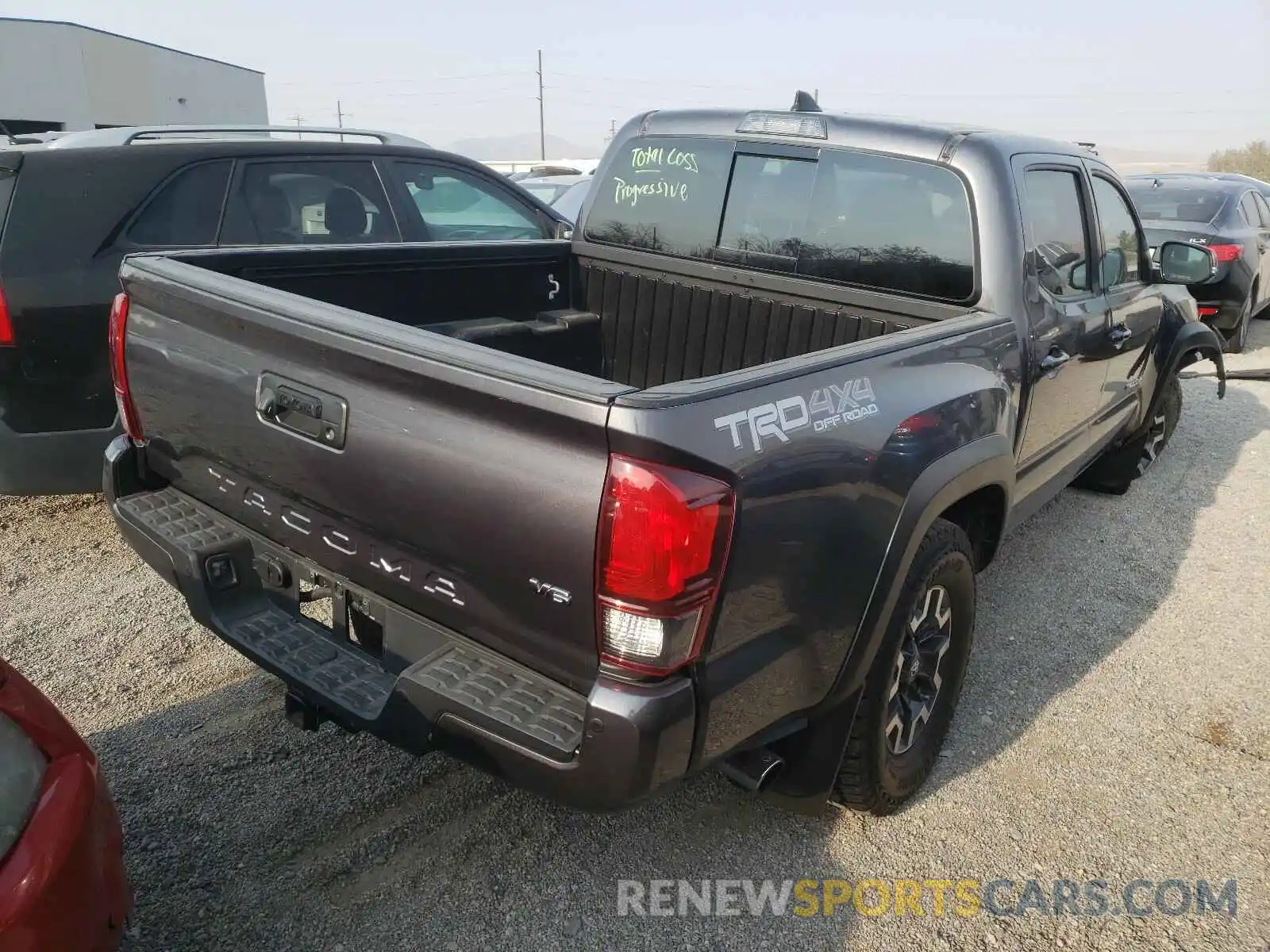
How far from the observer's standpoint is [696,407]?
5.61 ft

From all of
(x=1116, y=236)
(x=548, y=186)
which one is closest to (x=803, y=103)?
(x=1116, y=236)

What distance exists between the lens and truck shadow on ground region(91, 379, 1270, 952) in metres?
2.23

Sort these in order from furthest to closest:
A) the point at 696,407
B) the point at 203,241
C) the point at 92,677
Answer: the point at 203,241 → the point at 92,677 → the point at 696,407

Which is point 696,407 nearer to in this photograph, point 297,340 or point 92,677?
point 297,340

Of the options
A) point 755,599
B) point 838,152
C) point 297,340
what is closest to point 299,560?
point 297,340

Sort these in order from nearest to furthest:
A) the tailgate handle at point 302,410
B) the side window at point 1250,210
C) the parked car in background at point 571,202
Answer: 1. the tailgate handle at point 302,410
2. the parked car in background at point 571,202
3. the side window at point 1250,210

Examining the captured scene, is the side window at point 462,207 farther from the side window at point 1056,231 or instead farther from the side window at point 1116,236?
the side window at point 1116,236

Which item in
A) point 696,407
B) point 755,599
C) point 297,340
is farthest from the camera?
point 297,340

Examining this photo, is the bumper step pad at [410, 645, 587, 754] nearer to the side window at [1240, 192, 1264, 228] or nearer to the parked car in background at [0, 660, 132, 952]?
the parked car in background at [0, 660, 132, 952]

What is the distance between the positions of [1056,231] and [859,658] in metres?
2.06

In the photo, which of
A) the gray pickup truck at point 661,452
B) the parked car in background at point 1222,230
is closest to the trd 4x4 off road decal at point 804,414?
the gray pickup truck at point 661,452

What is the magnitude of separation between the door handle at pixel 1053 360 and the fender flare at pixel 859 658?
33.4 inches

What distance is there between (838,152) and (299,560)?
2.28 m

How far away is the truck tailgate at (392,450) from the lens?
5.84 feet
